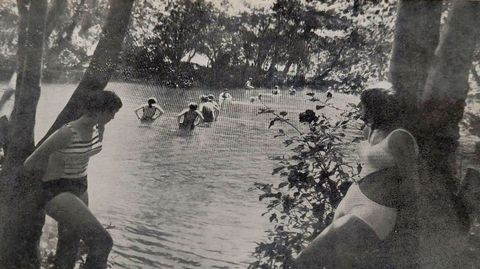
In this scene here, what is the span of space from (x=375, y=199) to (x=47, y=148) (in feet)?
4.66

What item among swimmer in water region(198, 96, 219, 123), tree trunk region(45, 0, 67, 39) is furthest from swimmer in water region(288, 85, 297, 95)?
swimmer in water region(198, 96, 219, 123)

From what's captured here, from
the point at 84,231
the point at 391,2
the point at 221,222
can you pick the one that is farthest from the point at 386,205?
the point at 221,222

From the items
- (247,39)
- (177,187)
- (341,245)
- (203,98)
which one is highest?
(247,39)

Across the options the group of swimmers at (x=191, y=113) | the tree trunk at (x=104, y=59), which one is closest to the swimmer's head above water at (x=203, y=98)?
the group of swimmers at (x=191, y=113)

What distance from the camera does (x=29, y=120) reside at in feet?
8.66

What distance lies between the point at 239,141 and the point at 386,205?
343 inches

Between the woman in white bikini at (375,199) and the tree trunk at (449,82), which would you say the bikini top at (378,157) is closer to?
the woman in white bikini at (375,199)

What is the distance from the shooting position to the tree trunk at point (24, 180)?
99.0 inches

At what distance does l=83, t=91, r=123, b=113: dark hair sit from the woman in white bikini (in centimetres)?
110

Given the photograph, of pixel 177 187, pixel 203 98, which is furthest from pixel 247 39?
pixel 203 98

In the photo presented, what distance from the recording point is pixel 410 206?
181 cm

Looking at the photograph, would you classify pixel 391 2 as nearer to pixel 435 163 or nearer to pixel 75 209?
pixel 435 163

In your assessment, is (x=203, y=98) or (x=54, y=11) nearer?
(x=54, y=11)

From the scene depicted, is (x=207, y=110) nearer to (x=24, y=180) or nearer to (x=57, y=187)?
(x=24, y=180)
